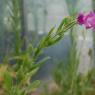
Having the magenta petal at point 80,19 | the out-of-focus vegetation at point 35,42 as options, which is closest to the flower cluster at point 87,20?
the magenta petal at point 80,19

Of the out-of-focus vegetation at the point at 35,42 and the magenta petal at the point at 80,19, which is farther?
the out-of-focus vegetation at the point at 35,42

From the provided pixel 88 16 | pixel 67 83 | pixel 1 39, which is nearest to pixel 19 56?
pixel 67 83

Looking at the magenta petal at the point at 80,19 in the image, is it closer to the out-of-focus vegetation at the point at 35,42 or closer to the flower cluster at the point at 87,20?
the flower cluster at the point at 87,20

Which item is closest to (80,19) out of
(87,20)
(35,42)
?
(87,20)

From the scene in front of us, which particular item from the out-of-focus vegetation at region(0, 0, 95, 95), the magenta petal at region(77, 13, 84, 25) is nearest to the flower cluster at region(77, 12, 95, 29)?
the magenta petal at region(77, 13, 84, 25)

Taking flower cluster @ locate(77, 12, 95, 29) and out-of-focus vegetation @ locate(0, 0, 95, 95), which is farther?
out-of-focus vegetation @ locate(0, 0, 95, 95)

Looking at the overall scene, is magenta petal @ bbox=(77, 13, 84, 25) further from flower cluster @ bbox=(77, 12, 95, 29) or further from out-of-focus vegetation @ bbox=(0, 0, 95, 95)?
out-of-focus vegetation @ bbox=(0, 0, 95, 95)

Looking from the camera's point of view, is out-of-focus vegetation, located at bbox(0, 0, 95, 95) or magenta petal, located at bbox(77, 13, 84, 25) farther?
out-of-focus vegetation, located at bbox(0, 0, 95, 95)

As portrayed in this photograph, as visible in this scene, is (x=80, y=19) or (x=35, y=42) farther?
(x=35, y=42)

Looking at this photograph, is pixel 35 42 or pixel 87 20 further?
pixel 35 42

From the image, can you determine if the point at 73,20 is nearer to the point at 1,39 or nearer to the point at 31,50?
the point at 31,50

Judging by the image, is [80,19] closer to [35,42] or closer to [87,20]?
[87,20]
